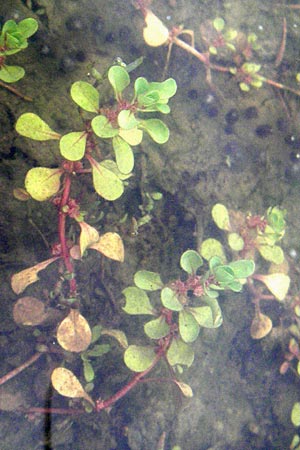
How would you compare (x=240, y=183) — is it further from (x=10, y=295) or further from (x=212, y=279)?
(x=10, y=295)

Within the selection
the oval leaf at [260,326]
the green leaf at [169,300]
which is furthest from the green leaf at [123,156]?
the oval leaf at [260,326]

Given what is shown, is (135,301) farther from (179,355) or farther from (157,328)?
(179,355)

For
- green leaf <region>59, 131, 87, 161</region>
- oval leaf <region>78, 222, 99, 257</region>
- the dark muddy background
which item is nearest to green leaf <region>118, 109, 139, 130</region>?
green leaf <region>59, 131, 87, 161</region>

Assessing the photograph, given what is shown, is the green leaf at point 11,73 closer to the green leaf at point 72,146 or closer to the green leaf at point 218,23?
the green leaf at point 72,146

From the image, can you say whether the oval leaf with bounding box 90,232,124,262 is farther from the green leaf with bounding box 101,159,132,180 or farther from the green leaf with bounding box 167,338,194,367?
the green leaf with bounding box 167,338,194,367

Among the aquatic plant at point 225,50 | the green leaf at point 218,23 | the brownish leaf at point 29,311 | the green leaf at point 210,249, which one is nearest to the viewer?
the brownish leaf at point 29,311

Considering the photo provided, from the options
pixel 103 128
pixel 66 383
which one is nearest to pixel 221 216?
pixel 103 128
